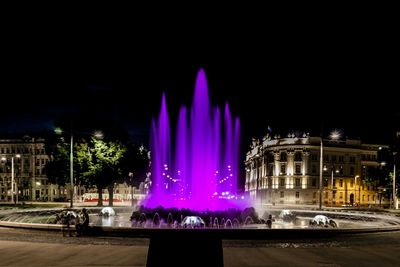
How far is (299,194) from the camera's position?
4818 inches

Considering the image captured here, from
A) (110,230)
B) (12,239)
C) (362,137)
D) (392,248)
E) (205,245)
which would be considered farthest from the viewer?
(362,137)

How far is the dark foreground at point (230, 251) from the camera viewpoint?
1446 centimetres

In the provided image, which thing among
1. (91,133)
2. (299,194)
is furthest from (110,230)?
(299,194)

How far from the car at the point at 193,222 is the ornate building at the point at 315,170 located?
9378 cm

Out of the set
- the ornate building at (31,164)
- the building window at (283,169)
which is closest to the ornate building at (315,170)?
the building window at (283,169)

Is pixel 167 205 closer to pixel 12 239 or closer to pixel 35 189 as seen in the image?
pixel 12 239

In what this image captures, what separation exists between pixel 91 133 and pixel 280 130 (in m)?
87.3

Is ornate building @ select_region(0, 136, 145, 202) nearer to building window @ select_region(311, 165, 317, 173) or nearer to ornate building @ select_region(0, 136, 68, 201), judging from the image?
ornate building @ select_region(0, 136, 68, 201)

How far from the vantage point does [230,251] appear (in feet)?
55.7

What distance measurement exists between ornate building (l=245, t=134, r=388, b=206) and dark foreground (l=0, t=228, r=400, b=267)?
100419mm

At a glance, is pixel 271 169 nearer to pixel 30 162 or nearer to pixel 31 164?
pixel 31 164

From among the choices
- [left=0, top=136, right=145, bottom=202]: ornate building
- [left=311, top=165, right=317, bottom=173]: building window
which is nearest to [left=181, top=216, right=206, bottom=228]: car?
[left=311, top=165, right=317, bottom=173]: building window

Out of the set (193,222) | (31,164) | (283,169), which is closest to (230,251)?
(193,222)

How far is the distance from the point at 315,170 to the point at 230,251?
111 meters
